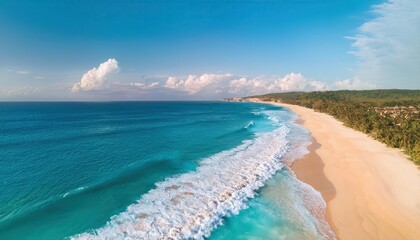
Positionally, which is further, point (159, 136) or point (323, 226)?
point (159, 136)

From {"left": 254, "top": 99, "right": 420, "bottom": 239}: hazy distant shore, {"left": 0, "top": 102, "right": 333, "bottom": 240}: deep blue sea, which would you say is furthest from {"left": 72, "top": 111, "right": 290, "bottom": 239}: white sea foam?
{"left": 254, "top": 99, "right": 420, "bottom": 239}: hazy distant shore

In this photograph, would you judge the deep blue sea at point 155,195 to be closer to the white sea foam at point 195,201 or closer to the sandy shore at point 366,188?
the white sea foam at point 195,201

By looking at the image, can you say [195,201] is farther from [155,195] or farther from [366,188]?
[366,188]

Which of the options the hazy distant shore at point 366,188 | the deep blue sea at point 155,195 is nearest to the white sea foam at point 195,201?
the deep blue sea at point 155,195

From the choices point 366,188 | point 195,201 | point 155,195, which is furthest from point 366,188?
point 155,195

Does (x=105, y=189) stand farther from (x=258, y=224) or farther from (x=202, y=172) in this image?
(x=258, y=224)

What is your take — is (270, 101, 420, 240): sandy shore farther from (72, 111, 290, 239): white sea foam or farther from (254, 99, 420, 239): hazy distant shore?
(72, 111, 290, 239): white sea foam

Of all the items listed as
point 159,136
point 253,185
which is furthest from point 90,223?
point 159,136

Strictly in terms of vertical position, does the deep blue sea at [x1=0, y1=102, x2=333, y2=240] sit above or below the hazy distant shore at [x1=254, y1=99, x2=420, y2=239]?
above

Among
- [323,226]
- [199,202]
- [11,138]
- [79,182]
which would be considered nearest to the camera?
[323,226]
